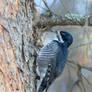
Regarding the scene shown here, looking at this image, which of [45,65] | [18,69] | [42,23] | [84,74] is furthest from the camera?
[84,74]

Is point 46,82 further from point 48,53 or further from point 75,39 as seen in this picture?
point 75,39

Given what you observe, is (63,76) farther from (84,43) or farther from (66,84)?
(84,43)

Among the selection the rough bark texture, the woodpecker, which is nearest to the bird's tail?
the woodpecker

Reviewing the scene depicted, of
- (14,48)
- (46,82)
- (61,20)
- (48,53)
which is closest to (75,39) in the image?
(61,20)

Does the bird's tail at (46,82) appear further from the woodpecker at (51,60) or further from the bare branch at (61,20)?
the bare branch at (61,20)

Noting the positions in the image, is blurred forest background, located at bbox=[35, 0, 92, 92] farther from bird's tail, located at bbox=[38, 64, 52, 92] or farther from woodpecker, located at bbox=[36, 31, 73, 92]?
bird's tail, located at bbox=[38, 64, 52, 92]

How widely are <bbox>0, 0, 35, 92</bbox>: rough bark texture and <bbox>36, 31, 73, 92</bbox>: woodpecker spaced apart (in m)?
0.14

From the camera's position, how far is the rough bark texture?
0.66m

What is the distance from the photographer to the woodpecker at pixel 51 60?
104 centimetres

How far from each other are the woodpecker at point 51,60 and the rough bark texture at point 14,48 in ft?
0.47

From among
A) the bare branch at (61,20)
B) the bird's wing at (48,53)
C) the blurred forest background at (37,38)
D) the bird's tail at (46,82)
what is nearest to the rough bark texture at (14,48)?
the blurred forest background at (37,38)

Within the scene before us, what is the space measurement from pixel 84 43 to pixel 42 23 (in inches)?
18.4

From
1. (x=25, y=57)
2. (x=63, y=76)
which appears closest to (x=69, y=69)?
(x=63, y=76)

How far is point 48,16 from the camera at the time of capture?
1.38m
